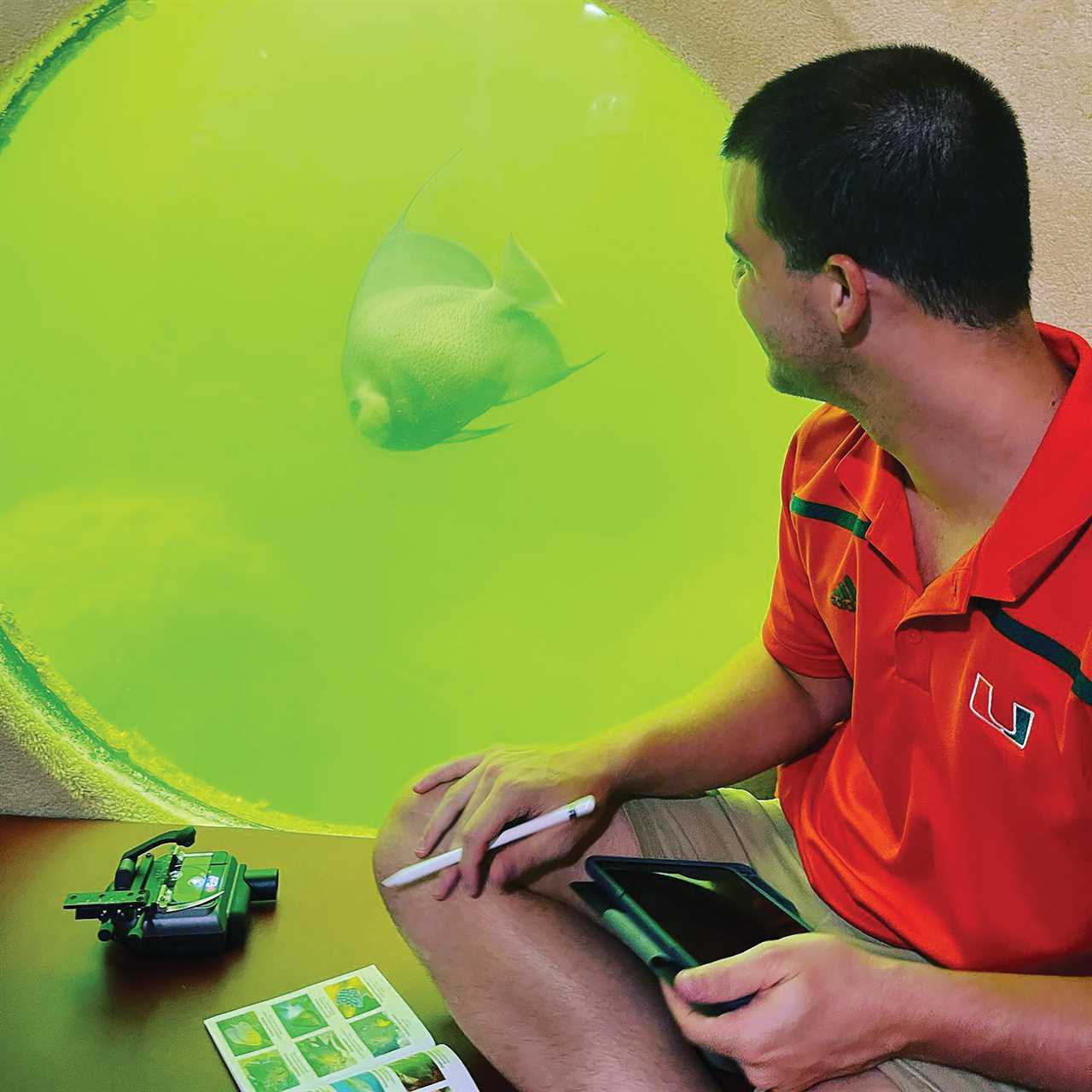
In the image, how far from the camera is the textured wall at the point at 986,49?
1.72 metres

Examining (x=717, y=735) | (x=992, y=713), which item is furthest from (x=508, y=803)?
(x=992, y=713)

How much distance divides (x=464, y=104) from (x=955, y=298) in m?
0.87

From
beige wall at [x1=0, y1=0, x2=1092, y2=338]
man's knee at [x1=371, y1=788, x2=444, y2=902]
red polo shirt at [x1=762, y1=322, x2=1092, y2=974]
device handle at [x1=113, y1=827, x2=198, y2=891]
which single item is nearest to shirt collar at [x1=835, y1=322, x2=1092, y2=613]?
red polo shirt at [x1=762, y1=322, x2=1092, y2=974]

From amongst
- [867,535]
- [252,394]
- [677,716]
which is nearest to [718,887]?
[677,716]

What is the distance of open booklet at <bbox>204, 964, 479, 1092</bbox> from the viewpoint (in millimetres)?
1492

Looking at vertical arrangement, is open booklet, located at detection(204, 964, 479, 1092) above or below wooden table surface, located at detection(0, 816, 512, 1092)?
below

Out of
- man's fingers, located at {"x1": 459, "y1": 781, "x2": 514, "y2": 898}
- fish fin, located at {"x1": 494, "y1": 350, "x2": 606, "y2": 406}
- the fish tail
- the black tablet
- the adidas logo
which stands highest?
the fish tail

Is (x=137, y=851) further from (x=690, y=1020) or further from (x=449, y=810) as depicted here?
(x=690, y=1020)

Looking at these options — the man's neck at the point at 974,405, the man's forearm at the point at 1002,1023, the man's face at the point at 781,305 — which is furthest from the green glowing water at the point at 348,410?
the man's forearm at the point at 1002,1023

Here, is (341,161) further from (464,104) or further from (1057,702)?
(1057,702)

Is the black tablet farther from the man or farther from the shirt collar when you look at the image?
the shirt collar

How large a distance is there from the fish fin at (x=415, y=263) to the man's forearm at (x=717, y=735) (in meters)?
0.69

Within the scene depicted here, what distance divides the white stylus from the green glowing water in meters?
0.44

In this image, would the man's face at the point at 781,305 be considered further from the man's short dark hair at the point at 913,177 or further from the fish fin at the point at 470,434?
the fish fin at the point at 470,434
